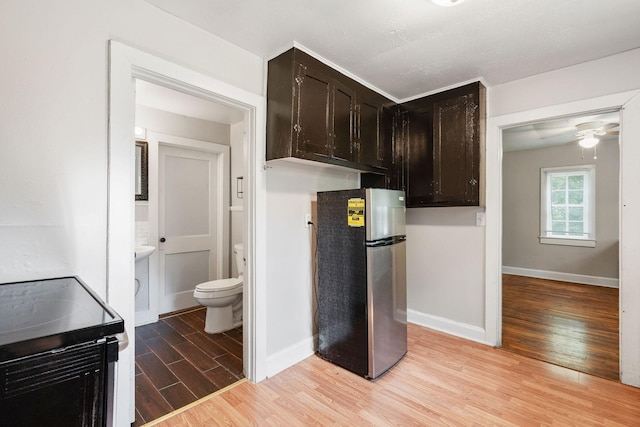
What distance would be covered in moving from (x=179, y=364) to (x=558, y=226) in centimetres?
641

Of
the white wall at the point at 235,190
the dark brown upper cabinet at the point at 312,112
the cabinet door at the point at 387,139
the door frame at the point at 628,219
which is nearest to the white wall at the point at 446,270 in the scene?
the cabinet door at the point at 387,139

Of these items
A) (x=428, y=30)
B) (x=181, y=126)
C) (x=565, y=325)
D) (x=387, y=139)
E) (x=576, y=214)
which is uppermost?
(x=428, y=30)

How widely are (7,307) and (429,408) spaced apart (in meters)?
2.15

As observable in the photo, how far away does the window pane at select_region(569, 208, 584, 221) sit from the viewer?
5.23 m

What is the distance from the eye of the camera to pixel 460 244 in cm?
298

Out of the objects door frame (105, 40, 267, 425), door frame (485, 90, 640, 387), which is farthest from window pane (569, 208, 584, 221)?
door frame (105, 40, 267, 425)

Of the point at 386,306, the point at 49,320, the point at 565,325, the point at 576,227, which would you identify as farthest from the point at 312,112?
the point at 576,227

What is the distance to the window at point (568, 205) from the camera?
5.13 metres

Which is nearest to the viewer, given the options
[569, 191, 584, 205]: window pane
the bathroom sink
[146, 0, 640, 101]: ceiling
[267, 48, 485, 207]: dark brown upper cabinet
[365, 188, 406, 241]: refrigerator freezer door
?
[146, 0, 640, 101]: ceiling

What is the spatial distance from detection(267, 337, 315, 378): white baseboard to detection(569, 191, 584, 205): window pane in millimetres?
5526

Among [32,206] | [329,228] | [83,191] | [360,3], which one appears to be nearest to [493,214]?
[329,228]

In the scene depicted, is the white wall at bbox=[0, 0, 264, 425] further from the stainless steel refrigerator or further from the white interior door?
the white interior door

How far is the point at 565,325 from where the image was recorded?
3332 millimetres

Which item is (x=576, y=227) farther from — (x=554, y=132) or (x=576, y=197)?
(x=554, y=132)
